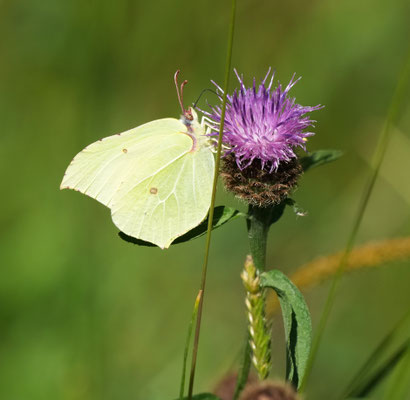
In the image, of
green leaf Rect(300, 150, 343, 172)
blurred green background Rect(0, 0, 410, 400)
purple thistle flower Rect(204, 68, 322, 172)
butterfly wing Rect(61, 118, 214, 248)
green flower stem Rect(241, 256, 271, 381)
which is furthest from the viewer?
blurred green background Rect(0, 0, 410, 400)

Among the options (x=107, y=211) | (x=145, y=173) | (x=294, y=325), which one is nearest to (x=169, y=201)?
(x=145, y=173)

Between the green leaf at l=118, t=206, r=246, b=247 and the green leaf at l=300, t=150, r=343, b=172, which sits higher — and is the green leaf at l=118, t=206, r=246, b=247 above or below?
below

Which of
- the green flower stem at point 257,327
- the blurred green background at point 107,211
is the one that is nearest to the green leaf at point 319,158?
the green flower stem at point 257,327

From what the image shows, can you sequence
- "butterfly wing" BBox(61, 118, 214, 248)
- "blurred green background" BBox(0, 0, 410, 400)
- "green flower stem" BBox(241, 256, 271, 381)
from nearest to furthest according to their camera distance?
1. "green flower stem" BBox(241, 256, 271, 381)
2. "butterfly wing" BBox(61, 118, 214, 248)
3. "blurred green background" BBox(0, 0, 410, 400)

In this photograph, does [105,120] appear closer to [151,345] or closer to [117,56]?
[117,56]

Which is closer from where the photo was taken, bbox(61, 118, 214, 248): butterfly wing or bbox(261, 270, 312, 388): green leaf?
bbox(261, 270, 312, 388): green leaf

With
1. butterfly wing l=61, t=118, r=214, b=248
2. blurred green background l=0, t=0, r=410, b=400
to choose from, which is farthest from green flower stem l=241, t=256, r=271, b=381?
blurred green background l=0, t=0, r=410, b=400

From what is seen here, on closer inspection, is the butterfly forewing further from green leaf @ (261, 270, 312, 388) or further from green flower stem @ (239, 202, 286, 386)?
green leaf @ (261, 270, 312, 388)
